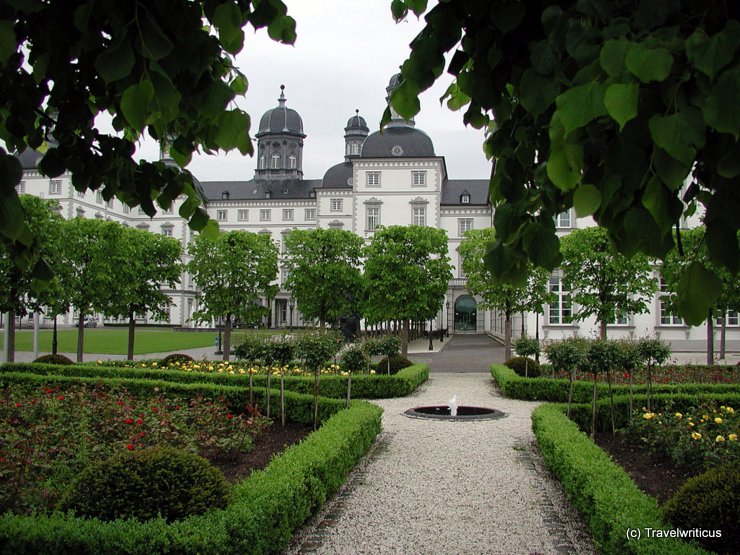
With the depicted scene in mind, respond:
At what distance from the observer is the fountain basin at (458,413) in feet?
40.1

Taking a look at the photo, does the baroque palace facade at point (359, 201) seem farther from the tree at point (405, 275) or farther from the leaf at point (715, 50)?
the leaf at point (715, 50)

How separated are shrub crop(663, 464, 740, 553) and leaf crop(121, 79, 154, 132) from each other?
183 inches

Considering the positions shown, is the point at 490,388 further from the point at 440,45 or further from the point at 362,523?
the point at 440,45

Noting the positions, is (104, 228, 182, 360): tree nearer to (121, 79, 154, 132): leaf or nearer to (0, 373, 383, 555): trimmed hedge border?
(0, 373, 383, 555): trimmed hedge border

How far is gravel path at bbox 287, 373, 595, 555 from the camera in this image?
227 inches

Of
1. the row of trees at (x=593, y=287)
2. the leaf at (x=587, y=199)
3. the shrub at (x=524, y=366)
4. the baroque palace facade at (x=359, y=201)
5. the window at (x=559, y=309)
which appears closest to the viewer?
the leaf at (x=587, y=199)

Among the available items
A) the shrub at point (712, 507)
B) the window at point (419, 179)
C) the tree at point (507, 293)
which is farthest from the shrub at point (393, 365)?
the window at point (419, 179)

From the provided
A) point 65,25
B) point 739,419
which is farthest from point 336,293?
point 65,25

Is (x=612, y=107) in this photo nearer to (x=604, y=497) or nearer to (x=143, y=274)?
(x=604, y=497)

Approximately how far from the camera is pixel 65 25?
7.43ft

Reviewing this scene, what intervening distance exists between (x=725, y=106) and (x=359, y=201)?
4950 centimetres

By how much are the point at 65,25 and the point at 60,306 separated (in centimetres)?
2083

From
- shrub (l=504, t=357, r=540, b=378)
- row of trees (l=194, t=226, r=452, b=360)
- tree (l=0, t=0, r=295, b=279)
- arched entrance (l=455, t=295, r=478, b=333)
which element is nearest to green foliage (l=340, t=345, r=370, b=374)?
shrub (l=504, t=357, r=540, b=378)

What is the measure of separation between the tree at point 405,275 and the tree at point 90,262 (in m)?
10.3
